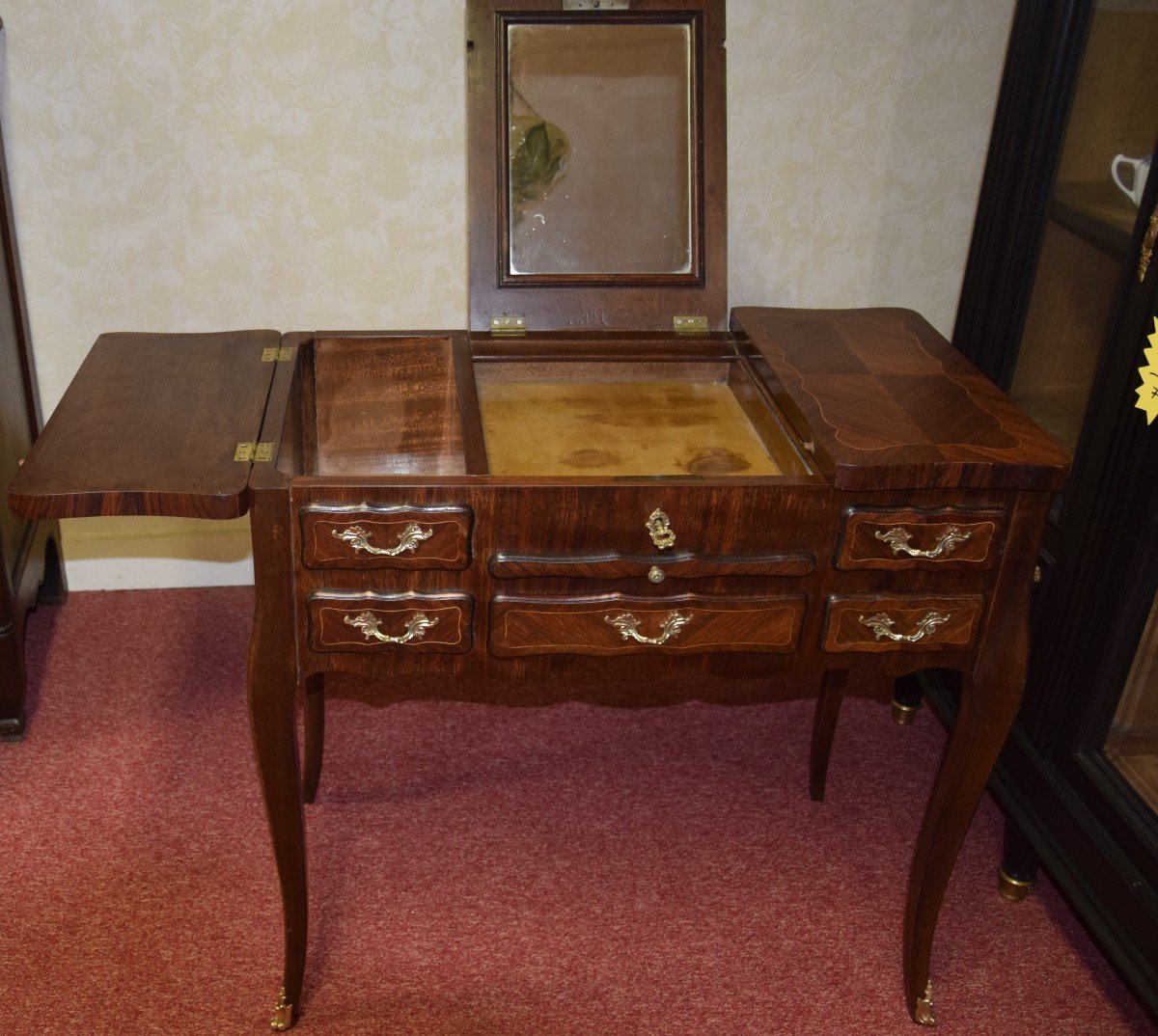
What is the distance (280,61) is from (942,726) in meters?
1.84

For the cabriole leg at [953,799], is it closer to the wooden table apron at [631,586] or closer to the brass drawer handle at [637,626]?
the wooden table apron at [631,586]

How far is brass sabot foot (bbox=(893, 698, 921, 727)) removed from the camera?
2627mm

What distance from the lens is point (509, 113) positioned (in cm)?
210

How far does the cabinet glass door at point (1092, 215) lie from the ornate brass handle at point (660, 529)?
82 cm

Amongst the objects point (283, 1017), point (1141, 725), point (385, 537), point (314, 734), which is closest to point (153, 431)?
point (385, 537)

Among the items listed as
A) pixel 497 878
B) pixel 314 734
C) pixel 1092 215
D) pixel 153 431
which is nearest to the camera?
pixel 153 431

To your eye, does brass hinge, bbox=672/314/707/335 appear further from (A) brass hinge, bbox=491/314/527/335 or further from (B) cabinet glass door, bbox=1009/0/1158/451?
(B) cabinet glass door, bbox=1009/0/1158/451

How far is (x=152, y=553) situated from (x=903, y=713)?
168 centimetres

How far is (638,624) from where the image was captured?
1.71 meters

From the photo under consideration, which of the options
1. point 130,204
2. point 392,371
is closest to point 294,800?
point 392,371

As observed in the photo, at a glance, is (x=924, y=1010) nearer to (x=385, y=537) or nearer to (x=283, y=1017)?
(x=283, y=1017)

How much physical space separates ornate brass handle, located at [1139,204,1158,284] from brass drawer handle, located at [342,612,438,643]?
1.13 meters

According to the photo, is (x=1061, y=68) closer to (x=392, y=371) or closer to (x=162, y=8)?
(x=392, y=371)

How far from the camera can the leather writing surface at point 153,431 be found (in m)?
1.55
